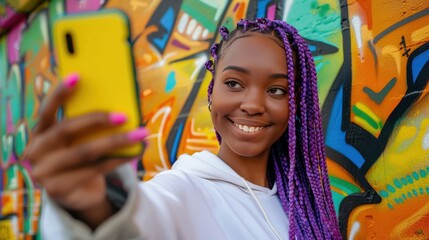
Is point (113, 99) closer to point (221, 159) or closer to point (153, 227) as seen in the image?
point (153, 227)

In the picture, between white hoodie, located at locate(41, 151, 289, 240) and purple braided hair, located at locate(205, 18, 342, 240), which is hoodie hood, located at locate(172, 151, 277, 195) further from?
purple braided hair, located at locate(205, 18, 342, 240)

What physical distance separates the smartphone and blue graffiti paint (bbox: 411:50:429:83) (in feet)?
5.77

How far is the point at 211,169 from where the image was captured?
1468 mm

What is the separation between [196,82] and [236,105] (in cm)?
225

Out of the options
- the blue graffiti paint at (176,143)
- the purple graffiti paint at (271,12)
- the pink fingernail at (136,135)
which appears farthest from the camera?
the blue graffiti paint at (176,143)

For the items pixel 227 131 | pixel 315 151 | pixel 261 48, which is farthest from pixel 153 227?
pixel 315 151

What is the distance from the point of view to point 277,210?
1.56m

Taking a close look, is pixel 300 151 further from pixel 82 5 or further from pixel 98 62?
pixel 82 5

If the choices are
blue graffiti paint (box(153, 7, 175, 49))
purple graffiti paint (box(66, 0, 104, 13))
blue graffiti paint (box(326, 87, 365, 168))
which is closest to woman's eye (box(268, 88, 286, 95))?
blue graffiti paint (box(326, 87, 365, 168))

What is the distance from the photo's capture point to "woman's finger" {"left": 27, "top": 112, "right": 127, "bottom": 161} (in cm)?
70

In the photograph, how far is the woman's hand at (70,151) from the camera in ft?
2.30

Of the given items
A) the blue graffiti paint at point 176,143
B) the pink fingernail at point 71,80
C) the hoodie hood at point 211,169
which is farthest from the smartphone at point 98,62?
the blue graffiti paint at point 176,143

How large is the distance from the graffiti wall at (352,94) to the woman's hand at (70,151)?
1789 mm

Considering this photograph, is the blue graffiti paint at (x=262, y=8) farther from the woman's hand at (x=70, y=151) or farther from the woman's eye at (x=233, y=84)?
the woman's hand at (x=70, y=151)
